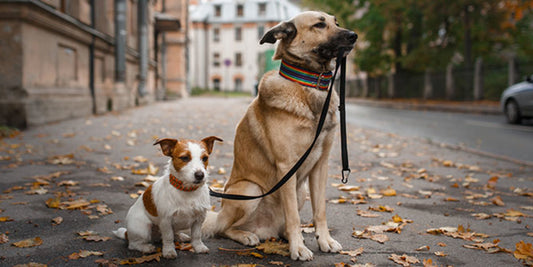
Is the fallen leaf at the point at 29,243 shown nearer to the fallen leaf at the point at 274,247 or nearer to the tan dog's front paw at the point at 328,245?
the fallen leaf at the point at 274,247

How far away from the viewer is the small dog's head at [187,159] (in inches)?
111

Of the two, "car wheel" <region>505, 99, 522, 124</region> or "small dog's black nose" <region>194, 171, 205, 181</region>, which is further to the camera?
"car wheel" <region>505, 99, 522, 124</region>

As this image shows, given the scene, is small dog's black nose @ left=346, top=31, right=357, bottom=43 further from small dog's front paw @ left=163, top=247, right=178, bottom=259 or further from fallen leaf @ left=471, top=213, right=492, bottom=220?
fallen leaf @ left=471, top=213, right=492, bottom=220

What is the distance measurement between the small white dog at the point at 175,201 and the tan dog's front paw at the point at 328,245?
84cm

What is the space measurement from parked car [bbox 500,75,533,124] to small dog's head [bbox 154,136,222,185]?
13.4 m

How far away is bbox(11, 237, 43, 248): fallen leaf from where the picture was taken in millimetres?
3270

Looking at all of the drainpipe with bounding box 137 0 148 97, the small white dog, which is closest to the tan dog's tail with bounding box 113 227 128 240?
the small white dog

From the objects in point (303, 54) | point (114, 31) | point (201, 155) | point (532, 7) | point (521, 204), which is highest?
point (532, 7)

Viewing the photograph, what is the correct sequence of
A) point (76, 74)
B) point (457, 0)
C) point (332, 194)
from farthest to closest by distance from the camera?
point (457, 0), point (76, 74), point (332, 194)

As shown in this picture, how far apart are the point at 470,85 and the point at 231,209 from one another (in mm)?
25561

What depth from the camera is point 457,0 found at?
24.0 metres

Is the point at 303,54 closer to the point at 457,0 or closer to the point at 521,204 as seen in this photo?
the point at 521,204

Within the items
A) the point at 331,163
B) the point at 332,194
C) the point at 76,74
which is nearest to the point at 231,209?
the point at 332,194

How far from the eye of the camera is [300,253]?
3123mm
